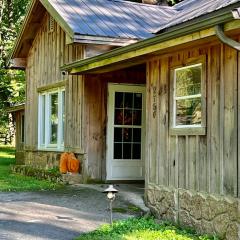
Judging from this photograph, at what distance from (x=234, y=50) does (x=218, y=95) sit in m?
0.70

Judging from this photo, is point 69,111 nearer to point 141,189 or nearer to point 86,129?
point 86,129

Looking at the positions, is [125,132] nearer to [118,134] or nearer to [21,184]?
[118,134]

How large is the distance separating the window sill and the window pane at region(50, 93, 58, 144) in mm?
6796

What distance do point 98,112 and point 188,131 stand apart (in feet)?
16.7

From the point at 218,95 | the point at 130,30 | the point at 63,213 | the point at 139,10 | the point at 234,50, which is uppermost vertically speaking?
the point at 139,10

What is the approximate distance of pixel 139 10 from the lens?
49.5ft

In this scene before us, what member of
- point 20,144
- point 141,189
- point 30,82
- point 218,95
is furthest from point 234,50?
point 20,144

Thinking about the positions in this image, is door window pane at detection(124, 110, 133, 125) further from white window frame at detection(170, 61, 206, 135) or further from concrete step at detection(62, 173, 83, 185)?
white window frame at detection(170, 61, 206, 135)

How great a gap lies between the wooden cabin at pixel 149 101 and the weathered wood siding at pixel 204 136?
1 cm

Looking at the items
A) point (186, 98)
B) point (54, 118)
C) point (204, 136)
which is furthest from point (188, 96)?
point (54, 118)

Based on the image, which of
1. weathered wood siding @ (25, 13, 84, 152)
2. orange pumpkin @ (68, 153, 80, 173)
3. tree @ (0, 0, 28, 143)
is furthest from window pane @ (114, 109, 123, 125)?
tree @ (0, 0, 28, 143)

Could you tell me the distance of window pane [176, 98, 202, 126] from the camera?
811 cm

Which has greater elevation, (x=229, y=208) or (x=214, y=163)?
(x=214, y=163)

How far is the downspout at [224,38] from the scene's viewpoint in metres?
6.67
